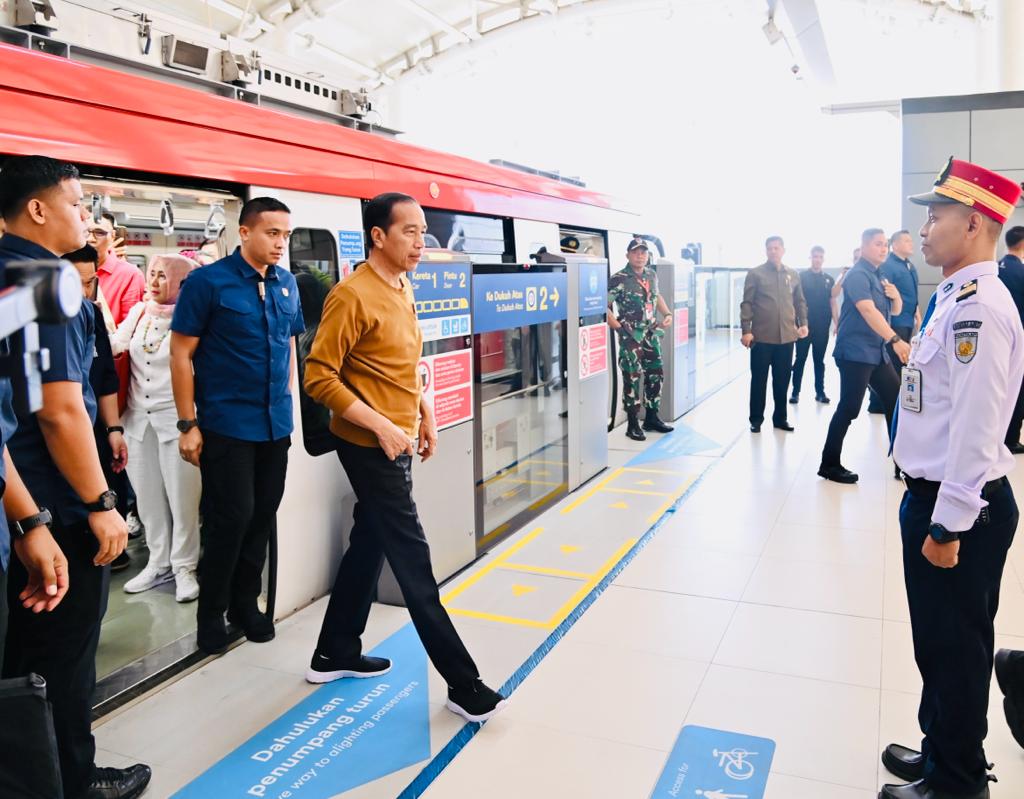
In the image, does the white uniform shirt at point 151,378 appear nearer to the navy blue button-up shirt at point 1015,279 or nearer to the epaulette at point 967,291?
the epaulette at point 967,291

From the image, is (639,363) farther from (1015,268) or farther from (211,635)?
(211,635)

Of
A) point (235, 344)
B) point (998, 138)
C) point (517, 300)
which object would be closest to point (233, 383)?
point (235, 344)

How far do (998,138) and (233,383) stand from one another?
27.1 feet

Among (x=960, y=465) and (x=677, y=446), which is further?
(x=677, y=446)

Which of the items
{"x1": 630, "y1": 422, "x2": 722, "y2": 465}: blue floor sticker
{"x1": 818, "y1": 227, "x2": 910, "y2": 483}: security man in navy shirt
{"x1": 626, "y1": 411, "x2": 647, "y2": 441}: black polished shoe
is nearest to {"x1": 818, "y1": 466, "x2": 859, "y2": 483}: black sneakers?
{"x1": 818, "y1": 227, "x2": 910, "y2": 483}: security man in navy shirt

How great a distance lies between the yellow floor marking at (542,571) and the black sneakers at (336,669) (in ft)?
4.02

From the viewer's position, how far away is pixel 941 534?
1931 millimetres

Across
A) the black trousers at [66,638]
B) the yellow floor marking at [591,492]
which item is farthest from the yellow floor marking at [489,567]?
the black trousers at [66,638]

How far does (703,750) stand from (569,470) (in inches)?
120

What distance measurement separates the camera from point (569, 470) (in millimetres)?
5461

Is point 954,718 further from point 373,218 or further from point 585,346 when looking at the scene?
point 585,346

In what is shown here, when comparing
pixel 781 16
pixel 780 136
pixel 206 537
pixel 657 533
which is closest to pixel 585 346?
pixel 657 533

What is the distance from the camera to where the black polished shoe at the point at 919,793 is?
207cm

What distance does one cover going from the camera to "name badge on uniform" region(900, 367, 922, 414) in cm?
210
